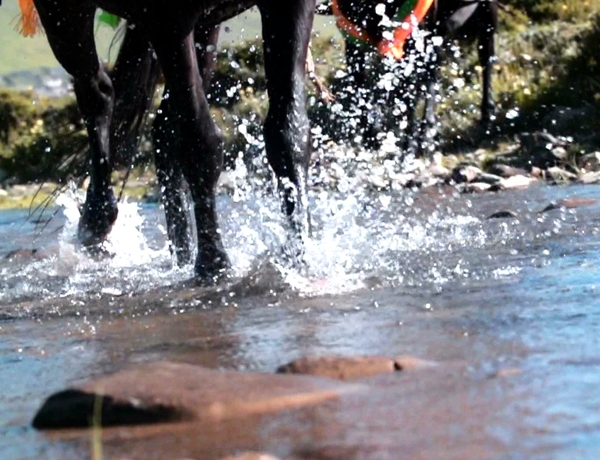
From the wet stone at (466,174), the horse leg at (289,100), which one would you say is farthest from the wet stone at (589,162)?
the horse leg at (289,100)

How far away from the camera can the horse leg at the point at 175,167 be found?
5176mm

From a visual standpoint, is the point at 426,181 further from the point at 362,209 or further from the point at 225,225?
the point at 225,225

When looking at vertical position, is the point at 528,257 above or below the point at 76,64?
below

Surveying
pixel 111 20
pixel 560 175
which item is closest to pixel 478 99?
pixel 560 175

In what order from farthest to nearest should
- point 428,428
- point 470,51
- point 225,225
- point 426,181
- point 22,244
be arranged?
point 470,51, point 426,181, point 22,244, point 225,225, point 428,428

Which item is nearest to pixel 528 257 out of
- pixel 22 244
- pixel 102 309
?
pixel 102 309

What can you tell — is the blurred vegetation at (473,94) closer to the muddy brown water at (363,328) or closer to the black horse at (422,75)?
the black horse at (422,75)

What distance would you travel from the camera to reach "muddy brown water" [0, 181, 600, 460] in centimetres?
198

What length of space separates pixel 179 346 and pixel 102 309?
90 centimetres

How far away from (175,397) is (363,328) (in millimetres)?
947

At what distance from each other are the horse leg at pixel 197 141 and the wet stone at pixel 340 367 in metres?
1.89

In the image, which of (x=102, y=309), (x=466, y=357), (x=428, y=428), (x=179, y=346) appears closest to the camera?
(x=428, y=428)

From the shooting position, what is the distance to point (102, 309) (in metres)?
3.88

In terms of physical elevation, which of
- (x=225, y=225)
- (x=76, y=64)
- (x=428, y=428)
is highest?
(x=76, y=64)
